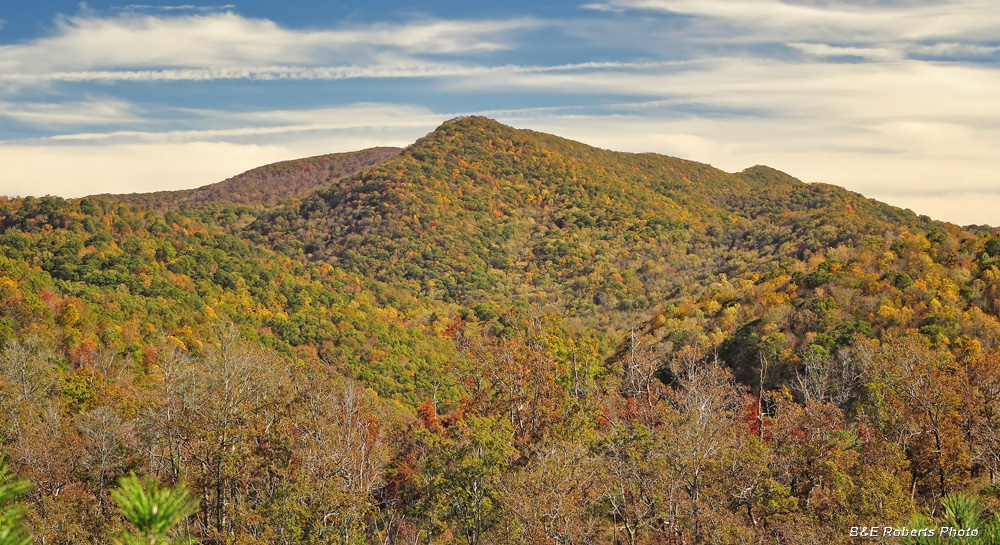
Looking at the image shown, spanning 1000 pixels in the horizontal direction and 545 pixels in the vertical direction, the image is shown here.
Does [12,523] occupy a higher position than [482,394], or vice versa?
[12,523]

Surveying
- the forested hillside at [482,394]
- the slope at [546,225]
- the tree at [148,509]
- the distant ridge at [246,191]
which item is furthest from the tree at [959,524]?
the distant ridge at [246,191]

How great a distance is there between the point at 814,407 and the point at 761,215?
13668cm

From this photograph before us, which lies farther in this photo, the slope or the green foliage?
the slope

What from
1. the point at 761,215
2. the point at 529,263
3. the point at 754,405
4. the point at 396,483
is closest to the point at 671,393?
the point at 754,405

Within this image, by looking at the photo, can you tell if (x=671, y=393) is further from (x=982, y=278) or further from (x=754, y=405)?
(x=982, y=278)

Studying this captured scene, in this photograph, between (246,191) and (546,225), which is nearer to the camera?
(546,225)

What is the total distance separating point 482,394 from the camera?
2569cm

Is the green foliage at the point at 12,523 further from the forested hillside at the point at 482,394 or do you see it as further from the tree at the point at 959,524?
the tree at the point at 959,524

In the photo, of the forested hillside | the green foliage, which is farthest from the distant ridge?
the green foliage

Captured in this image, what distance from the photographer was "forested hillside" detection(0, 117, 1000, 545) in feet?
60.5

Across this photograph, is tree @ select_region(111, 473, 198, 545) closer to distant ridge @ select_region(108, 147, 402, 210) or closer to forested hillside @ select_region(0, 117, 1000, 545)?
forested hillside @ select_region(0, 117, 1000, 545)

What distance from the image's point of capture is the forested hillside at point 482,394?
18.4m

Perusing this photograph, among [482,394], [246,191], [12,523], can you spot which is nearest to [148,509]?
[12,523]

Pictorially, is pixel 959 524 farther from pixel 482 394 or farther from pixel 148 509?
pixel 482 394
